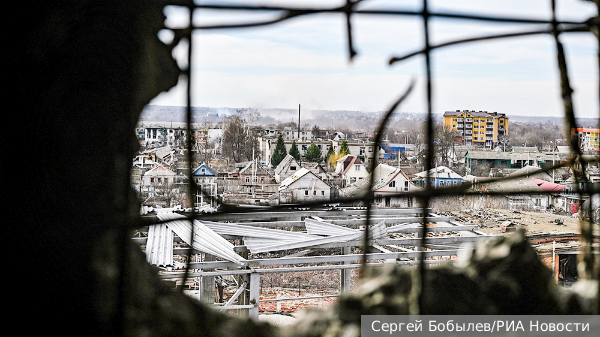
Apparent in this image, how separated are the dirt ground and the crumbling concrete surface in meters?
4.39

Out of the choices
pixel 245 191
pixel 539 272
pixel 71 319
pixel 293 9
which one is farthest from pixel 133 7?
pixel 245 191

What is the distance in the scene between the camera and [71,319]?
41 cm

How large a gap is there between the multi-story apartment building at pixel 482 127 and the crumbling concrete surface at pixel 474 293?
137 inches

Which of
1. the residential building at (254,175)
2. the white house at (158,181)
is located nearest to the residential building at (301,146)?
the residential building at (254,175)

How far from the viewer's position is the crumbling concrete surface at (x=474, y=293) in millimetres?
645

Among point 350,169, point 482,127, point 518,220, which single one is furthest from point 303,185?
point 518,220

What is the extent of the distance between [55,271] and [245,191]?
3.77m

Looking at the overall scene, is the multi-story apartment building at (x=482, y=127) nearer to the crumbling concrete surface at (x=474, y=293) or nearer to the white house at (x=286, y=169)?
the white house at (x=286, y=169)

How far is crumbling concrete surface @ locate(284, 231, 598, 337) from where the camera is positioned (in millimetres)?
645

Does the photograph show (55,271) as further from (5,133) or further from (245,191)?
(245,191)

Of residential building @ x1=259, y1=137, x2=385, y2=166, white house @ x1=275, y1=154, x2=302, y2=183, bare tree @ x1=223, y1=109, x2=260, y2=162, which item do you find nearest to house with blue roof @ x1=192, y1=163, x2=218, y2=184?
white house @ x1=275, y1=154, x2=302, y2=183

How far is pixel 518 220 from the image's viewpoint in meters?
5.82

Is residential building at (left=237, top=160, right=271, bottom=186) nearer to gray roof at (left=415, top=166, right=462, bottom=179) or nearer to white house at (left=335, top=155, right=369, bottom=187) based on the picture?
white house at (left=335, top=155, right=369, bottom=187)

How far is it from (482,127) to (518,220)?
61.3 inches
